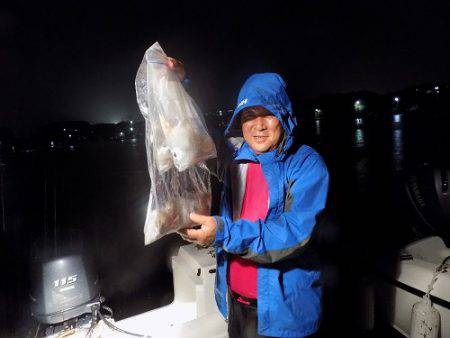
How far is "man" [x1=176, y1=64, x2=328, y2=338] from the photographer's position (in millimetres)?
1603

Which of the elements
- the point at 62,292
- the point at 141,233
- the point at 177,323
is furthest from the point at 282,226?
the point at 141,233

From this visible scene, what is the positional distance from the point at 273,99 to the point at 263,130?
215mm

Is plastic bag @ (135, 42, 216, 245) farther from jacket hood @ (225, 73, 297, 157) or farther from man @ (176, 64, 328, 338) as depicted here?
jacket hood @ (225, 73, 297, 157)

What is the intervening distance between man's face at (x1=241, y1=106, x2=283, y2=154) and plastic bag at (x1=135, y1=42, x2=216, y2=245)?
1.16 feet

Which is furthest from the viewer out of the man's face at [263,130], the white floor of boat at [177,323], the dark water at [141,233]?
the dark water at [141,233]

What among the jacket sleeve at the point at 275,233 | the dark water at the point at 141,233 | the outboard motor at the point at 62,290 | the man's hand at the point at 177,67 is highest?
the man's hand at the point at 177,67

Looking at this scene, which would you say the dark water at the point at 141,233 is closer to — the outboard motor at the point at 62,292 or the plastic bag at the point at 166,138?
the outboard motor at the point at 62,292

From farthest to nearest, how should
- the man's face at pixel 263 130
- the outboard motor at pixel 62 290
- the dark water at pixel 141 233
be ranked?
the dark water at pixel 141 233, the outboard motor at pixel 62 290, the man's face at pixel 263 130

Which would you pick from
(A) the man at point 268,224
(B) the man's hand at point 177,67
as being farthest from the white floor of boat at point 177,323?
(B) the man's hand at point 177,67

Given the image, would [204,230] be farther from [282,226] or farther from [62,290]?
[62,290]

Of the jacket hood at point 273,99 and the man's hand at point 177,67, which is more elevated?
the man's hand at point 177,67

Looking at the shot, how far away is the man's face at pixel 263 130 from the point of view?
1975 mm

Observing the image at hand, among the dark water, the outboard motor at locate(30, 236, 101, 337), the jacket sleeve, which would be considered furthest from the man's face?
the outboard motor at locate(30, 236, 101, 337)

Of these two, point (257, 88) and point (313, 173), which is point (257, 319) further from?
point (257, 88)
